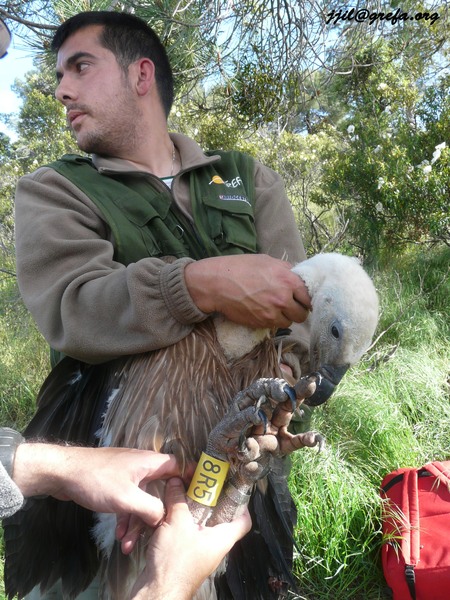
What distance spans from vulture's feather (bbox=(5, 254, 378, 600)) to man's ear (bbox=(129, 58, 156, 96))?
43.5 inches

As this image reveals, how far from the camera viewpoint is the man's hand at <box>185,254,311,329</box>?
1752 mm

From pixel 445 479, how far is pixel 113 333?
2.09 metres

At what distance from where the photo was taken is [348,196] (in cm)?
720

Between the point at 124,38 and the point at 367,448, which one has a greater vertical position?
the point at 124,38

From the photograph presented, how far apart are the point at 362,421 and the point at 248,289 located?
2.35m

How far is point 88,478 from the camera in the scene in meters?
1.58

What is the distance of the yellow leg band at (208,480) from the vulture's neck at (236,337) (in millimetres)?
445

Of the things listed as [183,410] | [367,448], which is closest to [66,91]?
[183,410]

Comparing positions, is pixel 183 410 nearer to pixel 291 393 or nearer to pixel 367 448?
pixel 291 393

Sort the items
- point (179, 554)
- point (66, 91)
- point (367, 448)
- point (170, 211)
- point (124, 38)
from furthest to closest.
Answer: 1. point (367, 448)
2. point (124, 38)
3. point (66, 91)
4. point (170, 211)
5. point (179, 554)

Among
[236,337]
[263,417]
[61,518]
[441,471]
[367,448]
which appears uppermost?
[236,337]

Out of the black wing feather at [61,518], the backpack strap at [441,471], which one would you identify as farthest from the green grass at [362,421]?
the black wing feather at [61,518]

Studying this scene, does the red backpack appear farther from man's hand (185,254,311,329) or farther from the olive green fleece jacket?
the olive green fleece jacket

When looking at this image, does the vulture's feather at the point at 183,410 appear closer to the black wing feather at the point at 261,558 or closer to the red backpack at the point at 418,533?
the black wing feather at the point at 261,558
